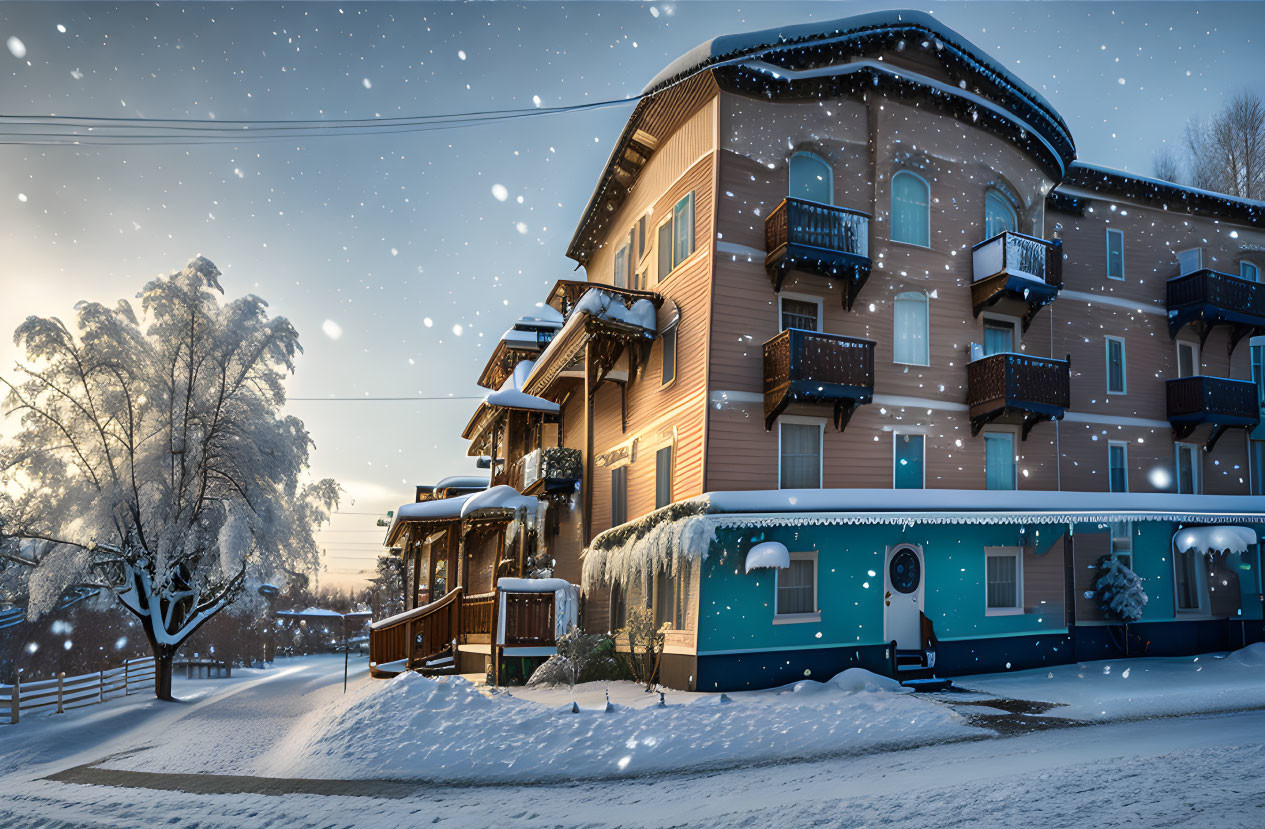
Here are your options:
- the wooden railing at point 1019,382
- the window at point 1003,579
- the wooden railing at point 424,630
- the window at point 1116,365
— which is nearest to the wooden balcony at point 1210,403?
the window at point 1116,365

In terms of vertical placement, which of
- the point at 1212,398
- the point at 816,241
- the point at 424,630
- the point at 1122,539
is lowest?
the point at 424,630

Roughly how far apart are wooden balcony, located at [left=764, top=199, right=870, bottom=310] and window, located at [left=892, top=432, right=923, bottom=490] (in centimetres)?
362

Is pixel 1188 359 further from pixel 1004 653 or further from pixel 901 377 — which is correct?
pixel 1004 653

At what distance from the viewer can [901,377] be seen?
18.5 meters

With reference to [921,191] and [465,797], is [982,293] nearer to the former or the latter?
[921,191]

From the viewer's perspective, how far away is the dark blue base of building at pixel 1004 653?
15.5 m

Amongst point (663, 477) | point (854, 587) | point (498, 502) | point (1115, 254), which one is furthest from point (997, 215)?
point (498, 502)

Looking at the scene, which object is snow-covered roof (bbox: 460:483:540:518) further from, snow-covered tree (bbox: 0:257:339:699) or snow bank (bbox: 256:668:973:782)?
snow bank (bbox: 256:668:973:782)

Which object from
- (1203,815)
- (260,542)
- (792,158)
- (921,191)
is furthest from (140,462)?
(1203,815)

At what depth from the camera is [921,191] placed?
19469 mm

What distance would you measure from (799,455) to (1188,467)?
12479 mm

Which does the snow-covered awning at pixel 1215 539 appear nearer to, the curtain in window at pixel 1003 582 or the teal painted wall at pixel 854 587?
the teal painted wall at pixel 854 587

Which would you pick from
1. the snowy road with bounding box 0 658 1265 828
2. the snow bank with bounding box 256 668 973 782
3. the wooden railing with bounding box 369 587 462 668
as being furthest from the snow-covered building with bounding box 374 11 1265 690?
the snowy road with bounding box 0 658 1265 828

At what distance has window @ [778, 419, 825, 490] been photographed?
17280 millimetres
